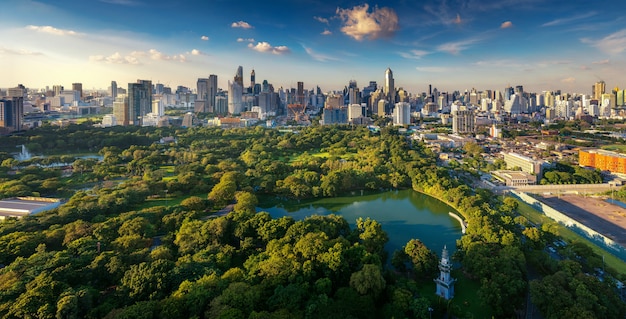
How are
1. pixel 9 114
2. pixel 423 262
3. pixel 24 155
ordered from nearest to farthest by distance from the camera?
pixel 423 262
pixel 24 155
pixel 9 114

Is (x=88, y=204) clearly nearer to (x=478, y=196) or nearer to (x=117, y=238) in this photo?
(x=117, y=238)

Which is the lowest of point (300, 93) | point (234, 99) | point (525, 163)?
point (525, 163)

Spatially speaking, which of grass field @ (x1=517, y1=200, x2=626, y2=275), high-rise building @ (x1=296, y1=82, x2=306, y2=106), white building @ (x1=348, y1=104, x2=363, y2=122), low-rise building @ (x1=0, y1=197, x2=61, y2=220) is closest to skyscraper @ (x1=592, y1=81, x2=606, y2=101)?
white building @ (x1=348, y1=104, x2=363, y2=122)

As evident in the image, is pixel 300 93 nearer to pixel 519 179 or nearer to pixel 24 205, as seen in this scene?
pixel 519 179

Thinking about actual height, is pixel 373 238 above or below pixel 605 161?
below

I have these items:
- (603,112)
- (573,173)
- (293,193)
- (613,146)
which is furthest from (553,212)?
(603,112)

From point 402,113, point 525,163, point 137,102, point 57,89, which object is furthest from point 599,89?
point 57,89

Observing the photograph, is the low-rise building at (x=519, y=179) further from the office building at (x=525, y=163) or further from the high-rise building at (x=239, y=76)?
the high-rise building at (x=239, y=76)
